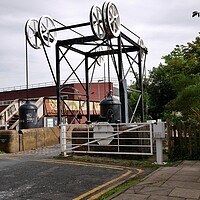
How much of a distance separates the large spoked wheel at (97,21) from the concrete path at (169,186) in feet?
26.8

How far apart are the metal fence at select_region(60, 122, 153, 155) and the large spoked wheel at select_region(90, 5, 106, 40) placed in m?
5.14

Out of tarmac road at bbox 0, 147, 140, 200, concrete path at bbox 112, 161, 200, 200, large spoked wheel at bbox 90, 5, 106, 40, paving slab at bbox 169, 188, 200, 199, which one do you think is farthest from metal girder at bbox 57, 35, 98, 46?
paving slab at bbox 169, 188, 200, 199

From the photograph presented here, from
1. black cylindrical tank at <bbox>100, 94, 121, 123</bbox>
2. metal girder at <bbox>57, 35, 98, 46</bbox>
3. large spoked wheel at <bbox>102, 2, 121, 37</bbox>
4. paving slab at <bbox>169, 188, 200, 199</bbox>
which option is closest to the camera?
paving slab at <bbox>169, 188, 200, 199</bbox>

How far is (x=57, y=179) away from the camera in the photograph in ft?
22.0

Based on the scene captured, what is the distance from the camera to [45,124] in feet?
78.6

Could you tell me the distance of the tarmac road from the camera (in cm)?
545

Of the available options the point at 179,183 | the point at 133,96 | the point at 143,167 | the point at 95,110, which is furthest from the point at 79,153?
→ the point at 133,96

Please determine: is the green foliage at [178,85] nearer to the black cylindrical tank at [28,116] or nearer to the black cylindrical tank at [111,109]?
Result: the black cylindrical tank at [111,109]

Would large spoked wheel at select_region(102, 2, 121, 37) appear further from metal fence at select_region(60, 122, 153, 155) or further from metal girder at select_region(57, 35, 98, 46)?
metal fence at select_region(60, 122, 153, 155)

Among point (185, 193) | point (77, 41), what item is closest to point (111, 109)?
point (77, 41)

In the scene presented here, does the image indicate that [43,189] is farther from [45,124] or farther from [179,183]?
[45,124]

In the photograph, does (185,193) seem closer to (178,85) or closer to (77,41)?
(178,85)

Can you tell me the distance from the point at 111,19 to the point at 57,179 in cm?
837

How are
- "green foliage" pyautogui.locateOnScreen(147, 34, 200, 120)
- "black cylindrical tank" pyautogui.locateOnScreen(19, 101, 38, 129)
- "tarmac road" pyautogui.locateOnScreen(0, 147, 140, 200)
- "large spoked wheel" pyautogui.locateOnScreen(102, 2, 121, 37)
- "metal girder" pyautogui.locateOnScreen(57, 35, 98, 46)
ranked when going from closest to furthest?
"tarmac road" pyautogui.locateOnScreen(0, 147, 140, 200)
"green foliage" pyautogui.locateOnScreen(147, 34, 200, 120)
"large spoked wheel" pyautogui.locateOnScreen(102, 2, 121, 37)
"metal girder" pyautogui.locateOnScreen(57, 35, 98, 46)
"black cylindrical tank" pyautogui.locateOnScreen(19, 101, 38, 129)
